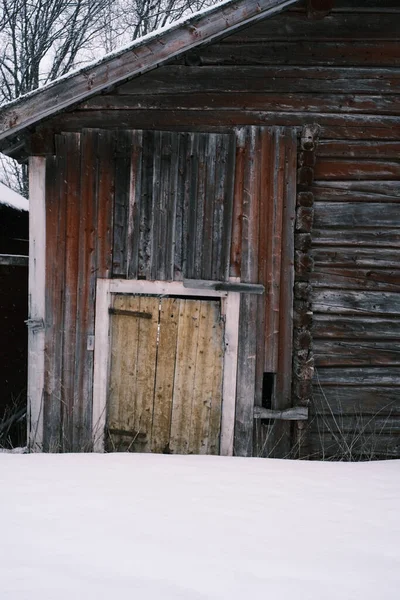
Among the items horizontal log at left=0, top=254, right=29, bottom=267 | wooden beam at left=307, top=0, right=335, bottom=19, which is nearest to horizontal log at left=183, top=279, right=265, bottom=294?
wooden beam at left=307, top=0, right=335, bottom=19

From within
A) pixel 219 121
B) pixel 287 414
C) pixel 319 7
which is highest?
pixel 319 7

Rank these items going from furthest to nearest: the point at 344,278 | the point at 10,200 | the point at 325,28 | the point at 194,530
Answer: the point at 10,200 → the point at 344,278 → the point at 325,28 → the point at 194,530

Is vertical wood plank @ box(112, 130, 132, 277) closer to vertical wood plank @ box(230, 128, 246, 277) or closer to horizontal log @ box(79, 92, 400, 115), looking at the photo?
horizontal log @ box(79, 92, 400, 115)

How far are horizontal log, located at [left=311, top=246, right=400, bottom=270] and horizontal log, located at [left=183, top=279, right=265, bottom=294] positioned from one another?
667 mm

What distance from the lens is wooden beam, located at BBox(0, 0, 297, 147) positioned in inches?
208

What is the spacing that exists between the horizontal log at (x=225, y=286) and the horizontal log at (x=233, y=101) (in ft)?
5.58

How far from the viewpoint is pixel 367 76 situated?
5801mm

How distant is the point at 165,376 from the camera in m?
5.89

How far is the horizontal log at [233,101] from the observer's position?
576 centimetres

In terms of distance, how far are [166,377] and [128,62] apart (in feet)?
9.82

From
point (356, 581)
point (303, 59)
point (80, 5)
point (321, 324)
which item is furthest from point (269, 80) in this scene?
point (80, 5)

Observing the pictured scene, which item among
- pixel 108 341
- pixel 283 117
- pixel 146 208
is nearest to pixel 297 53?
pixel 283 117

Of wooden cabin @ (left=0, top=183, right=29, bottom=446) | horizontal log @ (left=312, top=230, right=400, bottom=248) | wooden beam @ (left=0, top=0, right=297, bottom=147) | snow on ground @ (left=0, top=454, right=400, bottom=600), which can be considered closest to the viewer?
snow on ground @ (left=0, top=454, right=400, bottom=600)

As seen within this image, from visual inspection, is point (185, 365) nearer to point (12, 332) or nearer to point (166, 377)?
point (166, 377)
